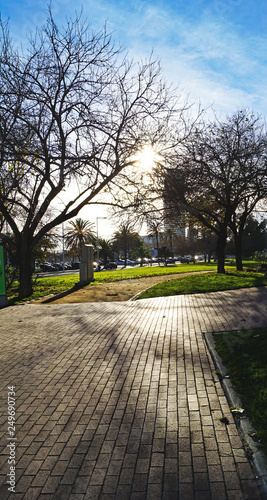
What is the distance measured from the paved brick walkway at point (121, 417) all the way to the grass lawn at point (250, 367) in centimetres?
23

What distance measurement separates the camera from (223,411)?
163 inches

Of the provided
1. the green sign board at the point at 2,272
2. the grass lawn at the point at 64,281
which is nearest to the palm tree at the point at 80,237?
the grass lawn at the point at 64,281

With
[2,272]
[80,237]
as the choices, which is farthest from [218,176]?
[80,237]

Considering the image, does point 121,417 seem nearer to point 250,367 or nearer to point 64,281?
point 250,367

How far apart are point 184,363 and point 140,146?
8077 mm

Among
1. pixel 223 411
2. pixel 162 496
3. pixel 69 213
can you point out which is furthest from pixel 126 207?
pixel 162 496

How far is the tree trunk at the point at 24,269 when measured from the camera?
16.4 m

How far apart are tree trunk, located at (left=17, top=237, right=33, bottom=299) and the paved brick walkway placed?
8.10 metres

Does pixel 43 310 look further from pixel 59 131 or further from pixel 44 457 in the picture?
pixel 44 457

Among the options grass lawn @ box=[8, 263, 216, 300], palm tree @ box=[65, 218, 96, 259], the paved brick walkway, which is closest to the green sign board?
grass lawn @ box=[8, 263, 216, 300]

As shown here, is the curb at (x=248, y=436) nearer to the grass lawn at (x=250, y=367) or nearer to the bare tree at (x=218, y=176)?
the grass lawn at (x=250, y=367)

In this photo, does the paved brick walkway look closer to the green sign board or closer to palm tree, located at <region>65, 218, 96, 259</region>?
the green sign board

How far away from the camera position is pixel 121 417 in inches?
162

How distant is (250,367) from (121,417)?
202 cm
